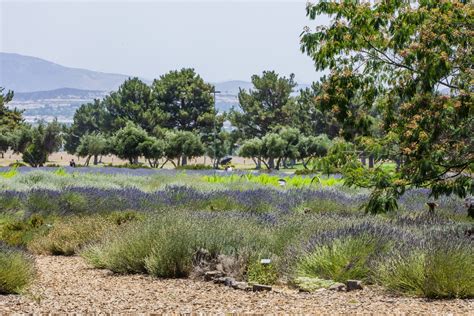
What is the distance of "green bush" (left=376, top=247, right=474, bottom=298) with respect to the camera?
7387 millimetres

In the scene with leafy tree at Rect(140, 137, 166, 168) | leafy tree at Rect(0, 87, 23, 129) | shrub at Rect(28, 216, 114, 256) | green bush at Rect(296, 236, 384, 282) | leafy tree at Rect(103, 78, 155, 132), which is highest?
leafy tree at Rect(103, 78, 155, 132)

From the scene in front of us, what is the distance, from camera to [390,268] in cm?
787

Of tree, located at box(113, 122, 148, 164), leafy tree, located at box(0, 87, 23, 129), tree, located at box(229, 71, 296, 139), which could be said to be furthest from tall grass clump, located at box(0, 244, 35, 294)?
tree, located at box(229, 71, 296, 139)

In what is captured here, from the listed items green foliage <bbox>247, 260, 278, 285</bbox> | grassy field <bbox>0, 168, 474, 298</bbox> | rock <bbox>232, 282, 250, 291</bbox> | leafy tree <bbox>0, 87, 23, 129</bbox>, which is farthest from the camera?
leafy tree <bbox>0, 87, 23, 129</bbox>

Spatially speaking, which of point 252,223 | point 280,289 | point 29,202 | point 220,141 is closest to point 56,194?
point 29,202

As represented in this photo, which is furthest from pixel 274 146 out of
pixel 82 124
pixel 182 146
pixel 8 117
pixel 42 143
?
pixel 82 124

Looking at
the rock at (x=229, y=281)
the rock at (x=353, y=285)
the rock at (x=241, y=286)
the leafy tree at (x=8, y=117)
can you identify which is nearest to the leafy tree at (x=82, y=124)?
the leafy tree at (x=8, y=117)

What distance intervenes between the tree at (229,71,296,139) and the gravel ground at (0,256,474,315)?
79838mm

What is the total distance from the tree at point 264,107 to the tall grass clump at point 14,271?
7983 centimetres

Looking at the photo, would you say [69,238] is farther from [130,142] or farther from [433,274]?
[130,142]

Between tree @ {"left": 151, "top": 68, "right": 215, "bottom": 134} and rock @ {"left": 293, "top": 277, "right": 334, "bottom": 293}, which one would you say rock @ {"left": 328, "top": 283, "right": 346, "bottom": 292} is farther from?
tree @ {"left": 151, "top": 68, "right": 215, "bottom": 134}

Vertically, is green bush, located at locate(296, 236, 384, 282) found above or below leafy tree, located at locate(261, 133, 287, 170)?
below

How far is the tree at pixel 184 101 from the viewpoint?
9112cm

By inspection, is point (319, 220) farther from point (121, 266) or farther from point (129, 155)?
point (129, 155)
